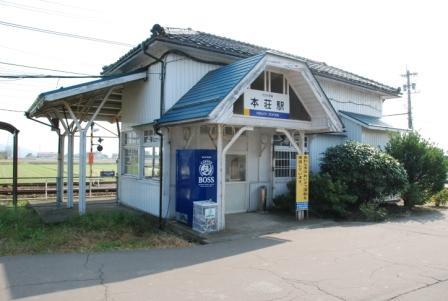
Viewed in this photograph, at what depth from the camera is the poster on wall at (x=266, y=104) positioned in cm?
980

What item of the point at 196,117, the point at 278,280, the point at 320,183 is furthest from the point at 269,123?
the point at 278,280

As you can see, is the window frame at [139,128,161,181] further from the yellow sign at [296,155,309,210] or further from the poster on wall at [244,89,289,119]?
A: the yellow sign at [296,155,309,210]

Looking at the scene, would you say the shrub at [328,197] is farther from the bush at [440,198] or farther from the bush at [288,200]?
the bush at [440,198]

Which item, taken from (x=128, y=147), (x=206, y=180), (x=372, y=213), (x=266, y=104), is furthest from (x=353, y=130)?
(x=128, y=147)

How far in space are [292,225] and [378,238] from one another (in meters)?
2.24

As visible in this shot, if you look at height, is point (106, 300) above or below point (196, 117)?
below

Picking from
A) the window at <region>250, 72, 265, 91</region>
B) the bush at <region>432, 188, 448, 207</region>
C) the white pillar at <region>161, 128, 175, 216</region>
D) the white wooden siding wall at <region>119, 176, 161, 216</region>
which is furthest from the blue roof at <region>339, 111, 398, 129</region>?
the white wooden siding wall at <region>119, 176, 161, 216</region>

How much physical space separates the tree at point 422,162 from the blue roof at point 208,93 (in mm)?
8076

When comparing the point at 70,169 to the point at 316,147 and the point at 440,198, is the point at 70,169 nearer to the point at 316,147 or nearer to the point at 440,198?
the point at 316,147

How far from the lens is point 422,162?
14.2m

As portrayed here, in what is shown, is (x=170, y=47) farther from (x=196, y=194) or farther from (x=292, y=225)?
(x=292, y=225)

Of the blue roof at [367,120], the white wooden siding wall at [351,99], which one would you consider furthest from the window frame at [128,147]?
the blue roof at [367,120]

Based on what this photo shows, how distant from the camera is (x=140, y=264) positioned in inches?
264

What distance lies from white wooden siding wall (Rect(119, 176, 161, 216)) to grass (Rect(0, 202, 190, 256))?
2.71ft
